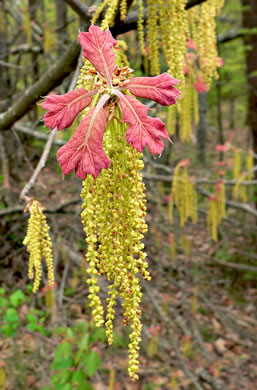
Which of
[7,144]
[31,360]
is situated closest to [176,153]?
[7,144]

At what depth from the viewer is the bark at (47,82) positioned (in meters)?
1.69

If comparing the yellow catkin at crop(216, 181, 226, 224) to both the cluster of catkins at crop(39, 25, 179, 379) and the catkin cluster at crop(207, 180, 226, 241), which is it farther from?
the cluster of catkins at crop(39, 25, 179, 379)

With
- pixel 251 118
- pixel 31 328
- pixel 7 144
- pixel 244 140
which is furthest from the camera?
pixel 244 140

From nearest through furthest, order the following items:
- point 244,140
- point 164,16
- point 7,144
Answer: point 164,16 → point 7,144 → point 244,140

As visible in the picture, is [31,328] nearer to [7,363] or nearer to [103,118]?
[7,363]

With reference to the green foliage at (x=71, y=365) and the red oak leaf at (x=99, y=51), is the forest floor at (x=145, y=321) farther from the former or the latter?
the red oak leaf at (x=99, y=51)

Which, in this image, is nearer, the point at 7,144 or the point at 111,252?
the point at 111,252

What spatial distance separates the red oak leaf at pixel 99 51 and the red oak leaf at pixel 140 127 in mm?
90

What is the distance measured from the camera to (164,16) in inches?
51.4

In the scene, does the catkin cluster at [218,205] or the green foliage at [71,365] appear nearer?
the green foliage at [71,365]

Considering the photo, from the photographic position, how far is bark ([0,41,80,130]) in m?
1.69

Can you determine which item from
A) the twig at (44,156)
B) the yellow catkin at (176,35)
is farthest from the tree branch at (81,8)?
the yellow catkin at (176,35)

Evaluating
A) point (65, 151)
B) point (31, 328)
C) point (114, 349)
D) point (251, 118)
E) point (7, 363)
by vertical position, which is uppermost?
point (251, 118)

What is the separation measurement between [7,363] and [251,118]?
5645 mm
